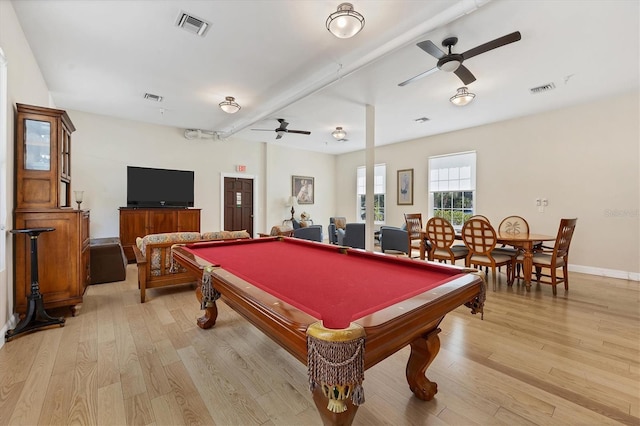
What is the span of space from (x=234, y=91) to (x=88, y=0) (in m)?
2.11

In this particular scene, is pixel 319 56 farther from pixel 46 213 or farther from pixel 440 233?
pixel 46 213

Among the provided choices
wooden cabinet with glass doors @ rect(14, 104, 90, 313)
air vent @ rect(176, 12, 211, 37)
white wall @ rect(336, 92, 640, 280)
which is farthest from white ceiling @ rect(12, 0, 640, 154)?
wooden cabinet with glass doors @ rect(14, 104, 90, 313)

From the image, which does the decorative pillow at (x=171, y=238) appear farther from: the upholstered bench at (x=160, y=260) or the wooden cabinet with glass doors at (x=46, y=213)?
the wooden cabinet with glass doors at (x=46, y=213)

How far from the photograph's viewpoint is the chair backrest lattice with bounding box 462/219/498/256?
3682 millimetres

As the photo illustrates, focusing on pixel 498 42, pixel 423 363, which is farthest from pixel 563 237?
pixel 423 363

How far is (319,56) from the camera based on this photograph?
3393mm

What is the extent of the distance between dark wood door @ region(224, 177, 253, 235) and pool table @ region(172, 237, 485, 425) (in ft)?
17.2

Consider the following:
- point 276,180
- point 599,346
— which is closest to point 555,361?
point 599,346

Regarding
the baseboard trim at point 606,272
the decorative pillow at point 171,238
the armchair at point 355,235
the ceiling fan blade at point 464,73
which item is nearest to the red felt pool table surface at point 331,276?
the decorative pillow at point 171,238

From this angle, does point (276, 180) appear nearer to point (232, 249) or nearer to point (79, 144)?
point (79, 144)

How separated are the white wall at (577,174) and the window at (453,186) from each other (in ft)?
0.63

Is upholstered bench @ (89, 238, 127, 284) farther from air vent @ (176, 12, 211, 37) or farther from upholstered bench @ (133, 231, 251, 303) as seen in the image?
air vent @ (176, 12, 211, 37)

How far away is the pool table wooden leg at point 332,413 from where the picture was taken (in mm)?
935

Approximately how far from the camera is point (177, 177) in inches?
246
